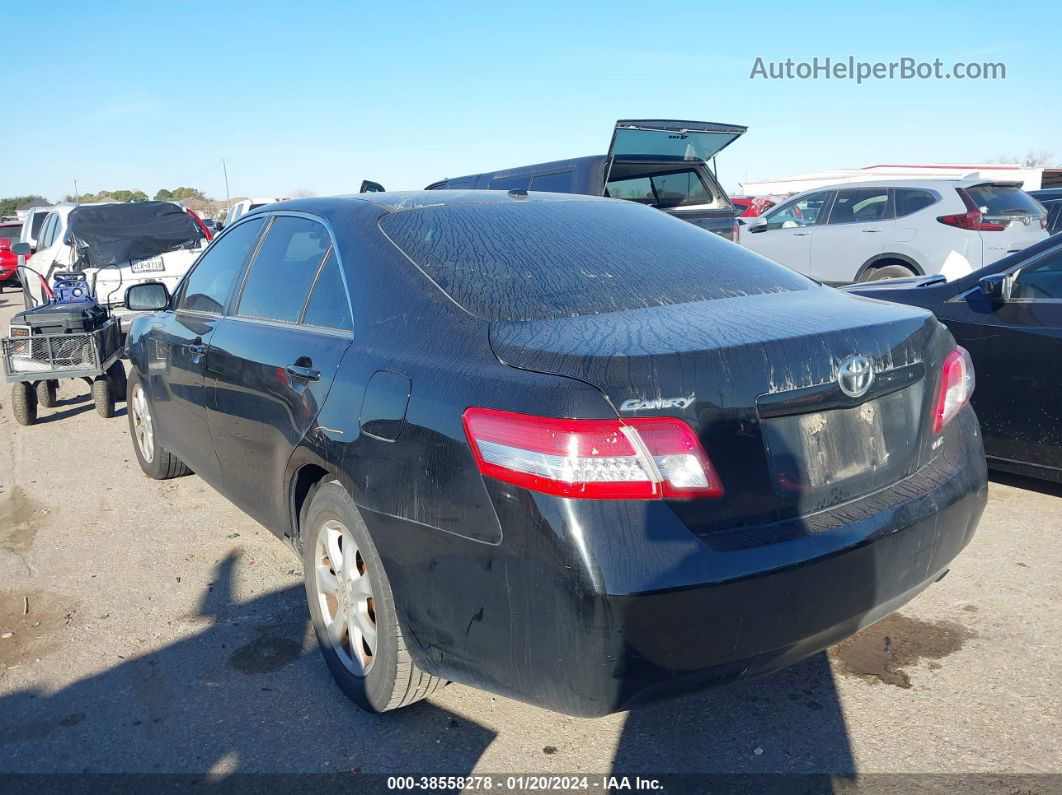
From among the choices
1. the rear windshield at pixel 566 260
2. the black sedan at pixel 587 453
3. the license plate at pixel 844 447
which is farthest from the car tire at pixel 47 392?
the license plate at pixel 844 447

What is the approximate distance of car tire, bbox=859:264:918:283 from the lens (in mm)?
10249

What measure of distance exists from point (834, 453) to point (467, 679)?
45.6 inches

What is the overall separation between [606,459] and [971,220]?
904 cm

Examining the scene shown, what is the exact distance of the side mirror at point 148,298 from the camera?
473cm

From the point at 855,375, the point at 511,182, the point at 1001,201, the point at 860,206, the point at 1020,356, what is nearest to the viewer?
the point at 855,375

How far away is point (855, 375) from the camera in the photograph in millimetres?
2375

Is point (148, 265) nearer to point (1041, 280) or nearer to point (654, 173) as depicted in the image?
point (654, 173)

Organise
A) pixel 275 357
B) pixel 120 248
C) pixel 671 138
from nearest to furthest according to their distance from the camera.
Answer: pixel 275 357 → pixel 671 138 → pixel 120 248

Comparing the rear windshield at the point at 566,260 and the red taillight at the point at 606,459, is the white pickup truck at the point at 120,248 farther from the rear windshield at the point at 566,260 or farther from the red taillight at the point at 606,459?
the red taillight at the point at 606,459

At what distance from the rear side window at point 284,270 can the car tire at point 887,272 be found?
826 cm

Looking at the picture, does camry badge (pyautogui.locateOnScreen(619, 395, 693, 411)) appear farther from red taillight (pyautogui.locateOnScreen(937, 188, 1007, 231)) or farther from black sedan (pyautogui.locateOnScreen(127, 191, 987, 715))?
red taillight (pyautogui.locateOnScreen(937, 188, 1007, 231))

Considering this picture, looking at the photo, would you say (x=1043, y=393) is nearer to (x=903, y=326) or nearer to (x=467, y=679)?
(x=903, y=326)

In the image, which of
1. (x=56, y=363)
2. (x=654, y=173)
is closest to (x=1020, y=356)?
(x=654, y=173)

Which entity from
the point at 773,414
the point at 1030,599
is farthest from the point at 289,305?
the point at 1030,599
